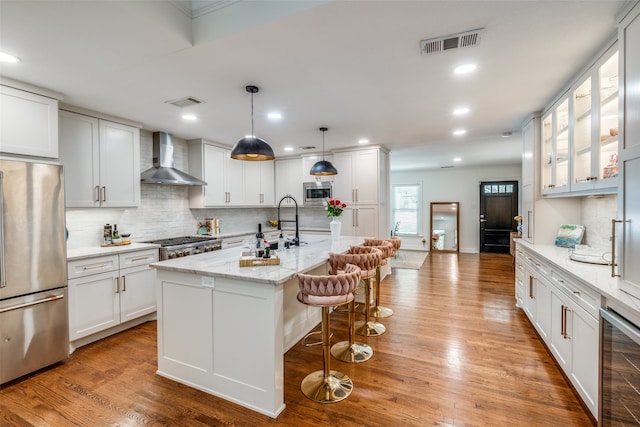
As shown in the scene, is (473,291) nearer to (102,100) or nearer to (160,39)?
(160,39)

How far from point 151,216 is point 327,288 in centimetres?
351

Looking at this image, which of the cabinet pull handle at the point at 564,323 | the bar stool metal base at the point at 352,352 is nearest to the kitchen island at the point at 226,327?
the bar stool metal base at the point at 352,352

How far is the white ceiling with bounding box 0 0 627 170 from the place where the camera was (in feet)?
5.71

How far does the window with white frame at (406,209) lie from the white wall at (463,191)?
181 millimetres

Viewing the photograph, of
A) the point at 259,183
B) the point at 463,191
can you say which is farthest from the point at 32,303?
the point at 463,191

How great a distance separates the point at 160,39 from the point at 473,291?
5.19 m

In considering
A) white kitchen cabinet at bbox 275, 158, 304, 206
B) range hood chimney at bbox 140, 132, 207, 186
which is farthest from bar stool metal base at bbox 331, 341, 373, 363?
white kitchen cabinet at bbox 275, 158, 304, 206

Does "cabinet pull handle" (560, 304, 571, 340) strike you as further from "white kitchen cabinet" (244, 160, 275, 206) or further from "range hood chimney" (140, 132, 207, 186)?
"white kitchen cabinet" (244, 160, 275, 206)

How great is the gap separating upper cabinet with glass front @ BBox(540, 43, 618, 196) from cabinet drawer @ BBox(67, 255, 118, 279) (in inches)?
182

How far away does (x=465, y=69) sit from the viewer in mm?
2430

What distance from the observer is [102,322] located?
3.15 metres

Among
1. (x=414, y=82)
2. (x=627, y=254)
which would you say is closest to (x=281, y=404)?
(x=627, y=254)

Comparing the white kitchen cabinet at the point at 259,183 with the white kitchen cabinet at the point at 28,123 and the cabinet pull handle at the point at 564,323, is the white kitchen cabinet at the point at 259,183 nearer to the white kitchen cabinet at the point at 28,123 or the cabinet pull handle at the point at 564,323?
the white kitchen cabinet at the point at 28,123

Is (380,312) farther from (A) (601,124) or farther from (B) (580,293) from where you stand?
(A) (601,124)
